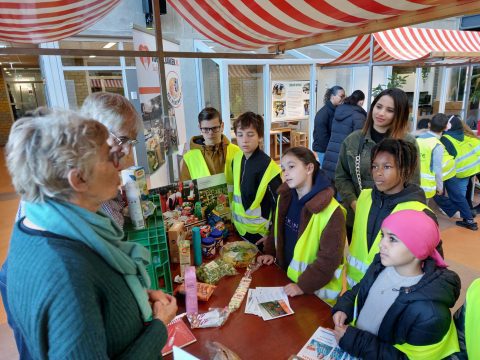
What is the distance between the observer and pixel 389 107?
216 cm

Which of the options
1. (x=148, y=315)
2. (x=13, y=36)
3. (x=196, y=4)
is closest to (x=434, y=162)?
(x=196, y=4)

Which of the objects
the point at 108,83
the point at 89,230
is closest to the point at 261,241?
the point at 89,230

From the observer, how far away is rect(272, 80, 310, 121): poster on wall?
7543 mm

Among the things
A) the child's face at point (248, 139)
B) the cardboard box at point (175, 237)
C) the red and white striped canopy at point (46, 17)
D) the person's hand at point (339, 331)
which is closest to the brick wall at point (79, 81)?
the red and white striped canopy at point (46, 17)

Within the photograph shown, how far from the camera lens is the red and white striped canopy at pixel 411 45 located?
4.55 metres

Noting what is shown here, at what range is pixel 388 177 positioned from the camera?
1716 mm

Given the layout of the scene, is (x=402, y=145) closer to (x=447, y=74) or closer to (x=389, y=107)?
(x=389, y=107)

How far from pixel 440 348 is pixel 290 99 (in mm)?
7143

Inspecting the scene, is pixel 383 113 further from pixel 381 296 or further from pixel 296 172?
pixel 381 296

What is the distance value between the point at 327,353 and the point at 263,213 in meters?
1.10

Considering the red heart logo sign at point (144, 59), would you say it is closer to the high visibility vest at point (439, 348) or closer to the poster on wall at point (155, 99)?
the poster on wall at point (155, 99)

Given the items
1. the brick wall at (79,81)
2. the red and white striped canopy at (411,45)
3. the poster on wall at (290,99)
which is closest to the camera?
the red and white striped canopy at (411,45)

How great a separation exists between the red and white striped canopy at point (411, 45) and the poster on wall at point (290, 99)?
1968mm

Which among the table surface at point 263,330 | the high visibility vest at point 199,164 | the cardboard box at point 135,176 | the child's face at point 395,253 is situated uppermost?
the cardboard box at point 135,176
